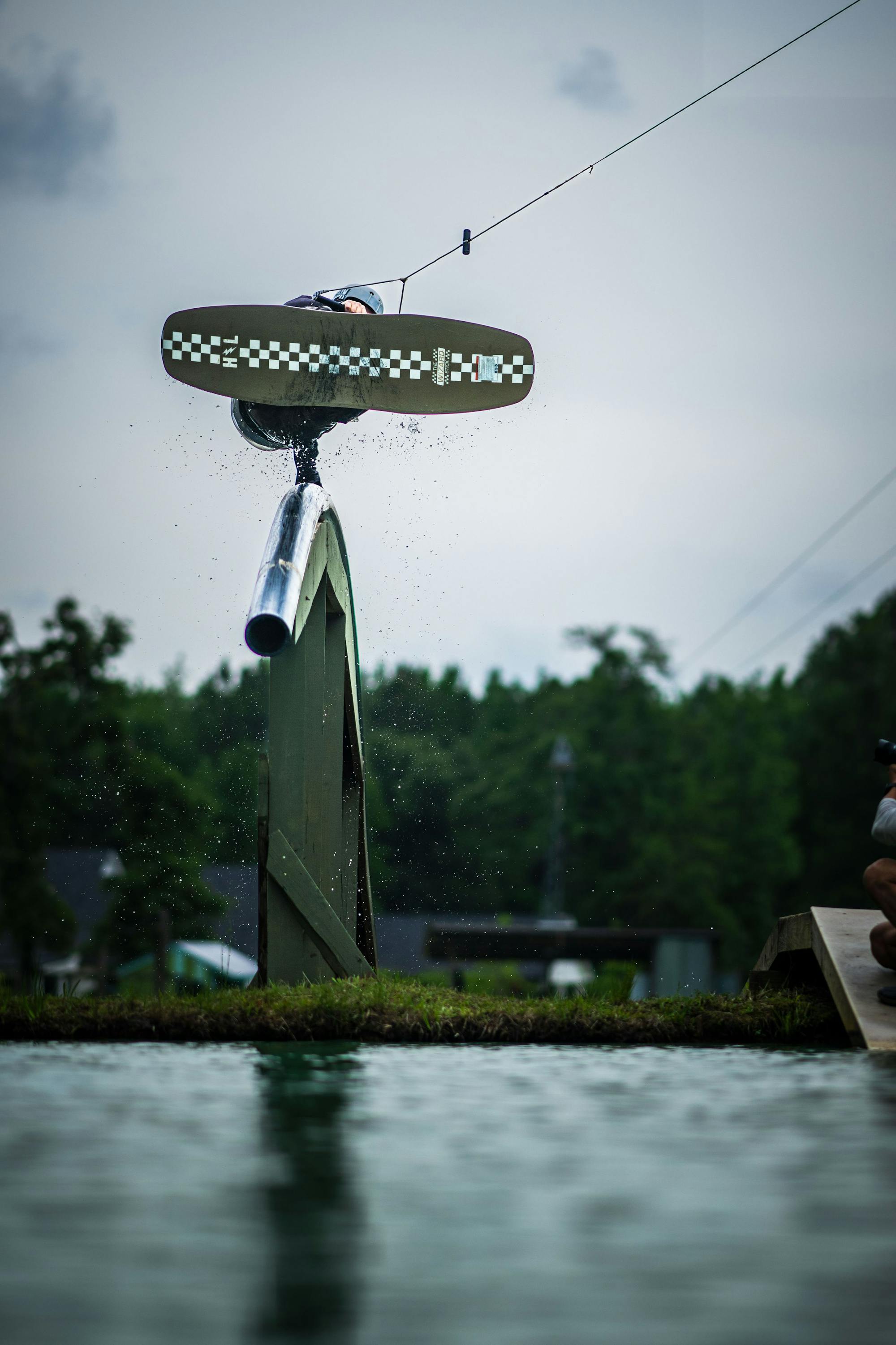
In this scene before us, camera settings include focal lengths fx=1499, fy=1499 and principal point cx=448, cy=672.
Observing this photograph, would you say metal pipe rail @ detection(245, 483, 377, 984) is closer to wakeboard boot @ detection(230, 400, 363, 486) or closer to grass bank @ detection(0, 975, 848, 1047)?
wakeboard boot @ detection(230, 400, 363, 486)

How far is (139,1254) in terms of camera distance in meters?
1.97

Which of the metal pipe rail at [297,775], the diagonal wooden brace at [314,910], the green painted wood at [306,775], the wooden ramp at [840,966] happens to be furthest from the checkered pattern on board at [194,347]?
the wooden ramp at [840,966]

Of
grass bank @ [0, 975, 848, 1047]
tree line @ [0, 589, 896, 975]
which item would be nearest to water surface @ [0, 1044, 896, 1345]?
grass bank @ [0, 975, 848, 1047]

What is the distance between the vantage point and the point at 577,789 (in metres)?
61.6

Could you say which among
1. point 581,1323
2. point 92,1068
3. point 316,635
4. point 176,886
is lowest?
point 581,1323

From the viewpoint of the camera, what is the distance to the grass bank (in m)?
5.27

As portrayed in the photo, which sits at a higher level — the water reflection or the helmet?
the helmet

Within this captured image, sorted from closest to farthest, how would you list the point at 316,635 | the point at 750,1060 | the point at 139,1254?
1. the point at 139,1254
2. the point at 750,1060
3. the point at 316,635

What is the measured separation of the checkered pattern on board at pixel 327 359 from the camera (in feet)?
24.0

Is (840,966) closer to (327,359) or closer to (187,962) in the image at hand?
(327,359)

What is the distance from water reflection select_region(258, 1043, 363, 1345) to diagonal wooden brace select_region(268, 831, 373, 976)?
2.45 meters

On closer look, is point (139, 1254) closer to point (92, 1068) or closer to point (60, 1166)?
point (60, 1166)

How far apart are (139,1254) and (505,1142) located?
109 centimetres

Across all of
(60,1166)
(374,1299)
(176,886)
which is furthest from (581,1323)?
(176,886)
